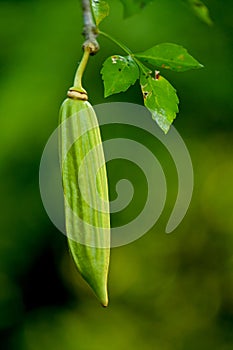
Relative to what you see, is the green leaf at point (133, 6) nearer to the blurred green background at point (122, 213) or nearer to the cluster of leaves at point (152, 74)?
the cluster of leaves at point (152, 74)

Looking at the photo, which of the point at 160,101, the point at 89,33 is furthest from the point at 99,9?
the point at 160,101

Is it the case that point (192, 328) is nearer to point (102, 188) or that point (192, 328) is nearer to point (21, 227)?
point (21, 227)

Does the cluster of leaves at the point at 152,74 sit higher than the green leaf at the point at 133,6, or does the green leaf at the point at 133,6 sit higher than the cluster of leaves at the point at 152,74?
the green leaf at the point at 133,6

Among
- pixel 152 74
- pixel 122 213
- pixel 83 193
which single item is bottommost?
pixel 122 213

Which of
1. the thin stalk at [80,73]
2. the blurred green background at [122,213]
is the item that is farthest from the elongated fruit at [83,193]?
the blurred green background at [122,213]

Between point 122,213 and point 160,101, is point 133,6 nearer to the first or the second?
point 160,101

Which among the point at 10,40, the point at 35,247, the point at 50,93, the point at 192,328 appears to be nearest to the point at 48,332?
the point at 35,247
